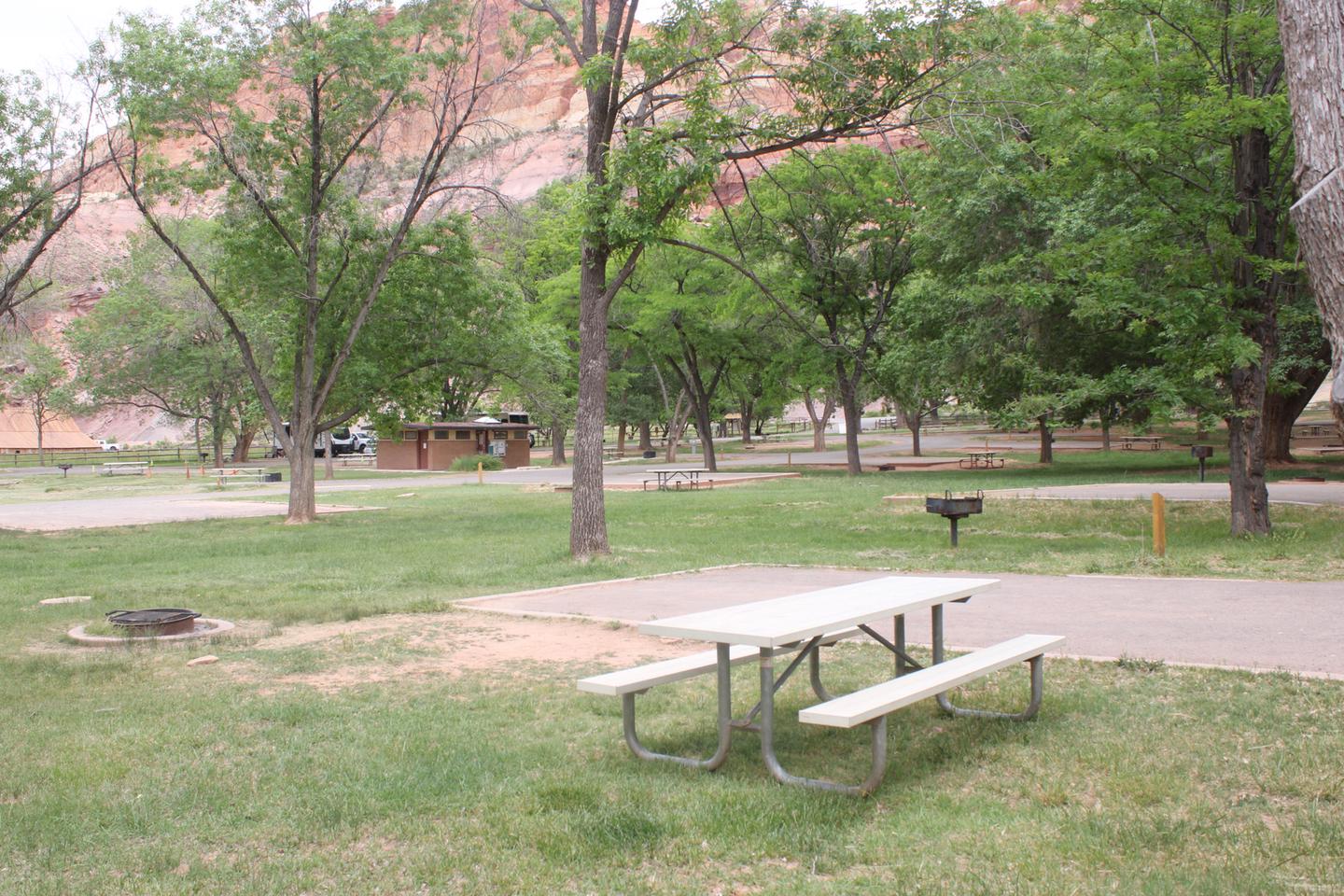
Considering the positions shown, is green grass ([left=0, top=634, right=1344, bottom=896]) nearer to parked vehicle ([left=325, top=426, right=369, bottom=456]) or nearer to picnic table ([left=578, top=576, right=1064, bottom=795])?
picnic table ([left=578, top=576, right=1064, bottom=795])

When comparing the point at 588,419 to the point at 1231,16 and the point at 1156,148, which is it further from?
the point at 1231,16

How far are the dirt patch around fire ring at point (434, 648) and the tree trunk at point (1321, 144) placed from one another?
15.5ft

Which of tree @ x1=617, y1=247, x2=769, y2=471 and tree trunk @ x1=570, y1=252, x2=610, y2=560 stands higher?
tree @ x1=617, y1=247, x2=769, y2=471

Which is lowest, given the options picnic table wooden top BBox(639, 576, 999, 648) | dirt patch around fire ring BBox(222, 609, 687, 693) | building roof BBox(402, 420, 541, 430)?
dirt patch around fire ring BBox(222, 609, 687, 693)

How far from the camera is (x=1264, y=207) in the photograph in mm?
13844

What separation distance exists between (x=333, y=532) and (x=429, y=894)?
15289 millimetres

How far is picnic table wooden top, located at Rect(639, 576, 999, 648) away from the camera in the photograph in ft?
14.9

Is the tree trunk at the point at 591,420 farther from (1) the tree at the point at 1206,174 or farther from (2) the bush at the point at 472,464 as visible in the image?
(2) the bush at the point at 472,464

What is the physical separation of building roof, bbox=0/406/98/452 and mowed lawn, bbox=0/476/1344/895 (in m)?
96.8

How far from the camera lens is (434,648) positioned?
25.8ft


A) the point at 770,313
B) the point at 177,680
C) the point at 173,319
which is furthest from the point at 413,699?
the point at 173,319

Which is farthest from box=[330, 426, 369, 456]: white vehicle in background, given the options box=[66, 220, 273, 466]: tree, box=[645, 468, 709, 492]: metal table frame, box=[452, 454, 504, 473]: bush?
box=[645, 468, 709, 492]: metal table frame

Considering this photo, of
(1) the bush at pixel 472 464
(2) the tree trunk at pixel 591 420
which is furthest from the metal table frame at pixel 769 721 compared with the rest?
(1) the bush at pixel 472 464

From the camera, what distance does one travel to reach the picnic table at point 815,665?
14.4ft
